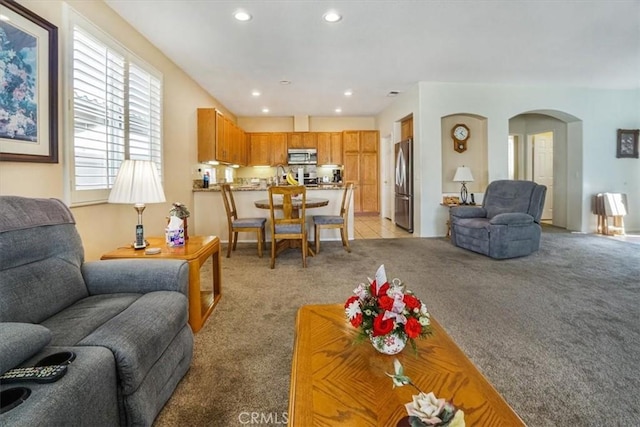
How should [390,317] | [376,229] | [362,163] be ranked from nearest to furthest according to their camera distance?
[390,317] → [376,229] → [362,163]

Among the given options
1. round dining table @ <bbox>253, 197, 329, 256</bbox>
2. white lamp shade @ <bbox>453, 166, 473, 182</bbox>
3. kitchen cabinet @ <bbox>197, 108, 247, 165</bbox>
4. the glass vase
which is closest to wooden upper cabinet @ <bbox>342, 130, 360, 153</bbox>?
kitchen cabinet @ <bbox>197, 108, 247, 165</bbox>

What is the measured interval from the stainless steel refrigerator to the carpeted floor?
1883 millimetres

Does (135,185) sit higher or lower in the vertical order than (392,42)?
lower

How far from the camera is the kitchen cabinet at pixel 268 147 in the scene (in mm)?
8273

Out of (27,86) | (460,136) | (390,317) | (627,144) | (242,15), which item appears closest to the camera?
(390,317)

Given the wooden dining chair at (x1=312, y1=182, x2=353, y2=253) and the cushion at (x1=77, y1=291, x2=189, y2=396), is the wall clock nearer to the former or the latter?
the wooden dining chair at (x1=312, y1=182, x2=353, y2=253)

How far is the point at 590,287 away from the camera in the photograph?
9.89ft

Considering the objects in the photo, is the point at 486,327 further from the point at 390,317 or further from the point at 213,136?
the point at 213,136

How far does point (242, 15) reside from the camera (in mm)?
3141

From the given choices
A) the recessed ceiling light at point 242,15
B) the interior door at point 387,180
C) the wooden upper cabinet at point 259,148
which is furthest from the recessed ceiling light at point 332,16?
the wooden upper cabinet at point 259,148

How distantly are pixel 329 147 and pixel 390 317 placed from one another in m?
7.51

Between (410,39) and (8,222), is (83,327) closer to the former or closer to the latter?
(8,222)

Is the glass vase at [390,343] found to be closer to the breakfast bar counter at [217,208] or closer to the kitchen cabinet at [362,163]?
the breakfast bar counter at [217,208]

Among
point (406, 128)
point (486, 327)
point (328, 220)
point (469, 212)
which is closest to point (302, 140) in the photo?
point (406, 128)
